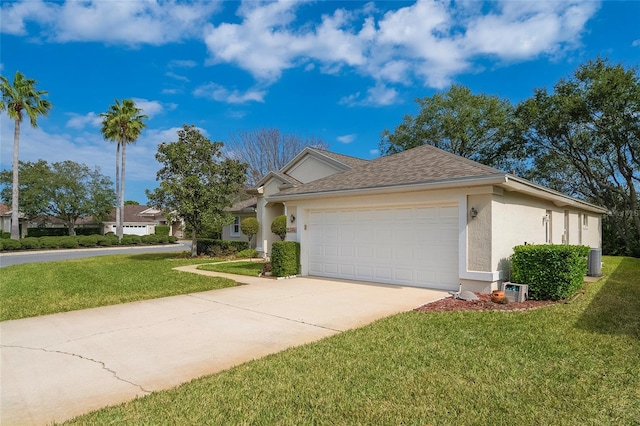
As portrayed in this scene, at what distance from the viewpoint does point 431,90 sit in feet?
102

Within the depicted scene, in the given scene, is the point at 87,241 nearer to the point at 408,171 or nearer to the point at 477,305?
the point at 408,171

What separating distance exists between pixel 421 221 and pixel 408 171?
1.61 m

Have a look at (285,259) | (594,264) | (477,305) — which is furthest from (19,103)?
(594,264)

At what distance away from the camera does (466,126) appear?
96.5 ft

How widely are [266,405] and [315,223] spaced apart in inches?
347

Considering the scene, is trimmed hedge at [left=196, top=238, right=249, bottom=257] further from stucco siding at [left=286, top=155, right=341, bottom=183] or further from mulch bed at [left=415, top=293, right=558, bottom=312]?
mulch bed at [left=415, top=293, right=558, bottom=312]

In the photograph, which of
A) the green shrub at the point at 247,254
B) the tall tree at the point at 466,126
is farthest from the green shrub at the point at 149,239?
the tall tree at the point at 466,126

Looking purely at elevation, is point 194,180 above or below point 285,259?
above

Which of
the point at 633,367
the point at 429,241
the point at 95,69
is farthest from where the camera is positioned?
the point at 95,69

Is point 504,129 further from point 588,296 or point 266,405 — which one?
point 266,405

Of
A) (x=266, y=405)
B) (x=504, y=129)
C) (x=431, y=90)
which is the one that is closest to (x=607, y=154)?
(x=504, y=129)

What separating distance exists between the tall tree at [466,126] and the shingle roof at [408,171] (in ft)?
63.1

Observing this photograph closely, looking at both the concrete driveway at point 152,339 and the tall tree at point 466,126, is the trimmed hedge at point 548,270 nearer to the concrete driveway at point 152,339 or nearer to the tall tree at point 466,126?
the concrete driveway at point 152,339

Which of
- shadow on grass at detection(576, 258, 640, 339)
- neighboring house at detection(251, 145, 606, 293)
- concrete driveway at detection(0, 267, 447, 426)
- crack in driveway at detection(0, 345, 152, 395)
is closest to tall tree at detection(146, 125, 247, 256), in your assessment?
neighboring house at detection(251, 145, 606, 293)
